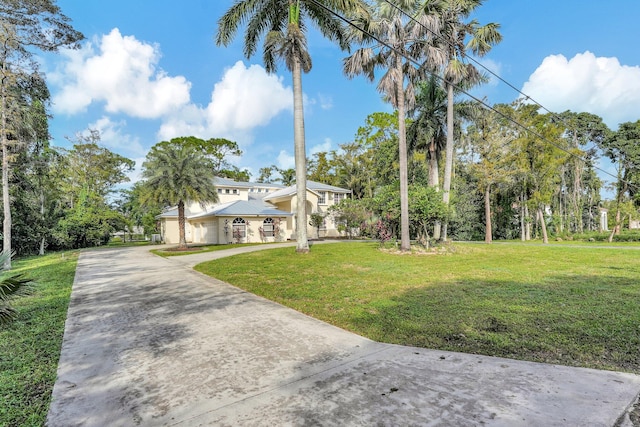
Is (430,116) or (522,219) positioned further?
(522,219)

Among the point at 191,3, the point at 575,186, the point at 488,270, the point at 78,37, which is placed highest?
the point at 78,37

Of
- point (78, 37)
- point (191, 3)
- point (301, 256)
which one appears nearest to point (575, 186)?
point (301, 256)

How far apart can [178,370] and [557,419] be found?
3451 mm

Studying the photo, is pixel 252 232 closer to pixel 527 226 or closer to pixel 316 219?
pixel 316 219

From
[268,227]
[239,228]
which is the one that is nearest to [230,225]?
[239,228]

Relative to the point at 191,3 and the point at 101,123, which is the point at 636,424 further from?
the point at 101,123

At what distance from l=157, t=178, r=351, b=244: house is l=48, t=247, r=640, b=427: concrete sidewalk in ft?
62.9

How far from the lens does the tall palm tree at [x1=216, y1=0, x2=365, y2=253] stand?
14.3 meters

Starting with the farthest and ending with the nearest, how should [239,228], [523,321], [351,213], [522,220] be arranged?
1. [239,228]
2. [351,213]
3. [522,220]
4. [523,321]

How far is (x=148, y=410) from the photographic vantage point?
2645mm

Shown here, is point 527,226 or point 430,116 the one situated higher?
point 430,116

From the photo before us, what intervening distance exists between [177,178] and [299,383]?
1985cm

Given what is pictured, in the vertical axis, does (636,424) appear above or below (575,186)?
below

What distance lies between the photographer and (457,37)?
1623cm
